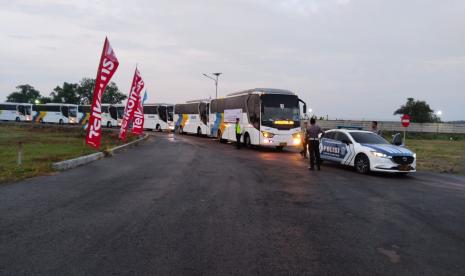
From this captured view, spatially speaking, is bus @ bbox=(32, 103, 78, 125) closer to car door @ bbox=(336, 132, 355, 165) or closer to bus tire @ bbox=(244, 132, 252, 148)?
bus tire @ bbox=(244, 132, 252, 148)

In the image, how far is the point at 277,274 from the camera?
408cm

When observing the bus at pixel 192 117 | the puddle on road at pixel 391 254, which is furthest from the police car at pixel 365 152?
the bus at pixel 192 117

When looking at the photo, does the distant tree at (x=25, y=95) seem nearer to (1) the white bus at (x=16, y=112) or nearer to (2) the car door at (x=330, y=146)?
(1) the white bus at (x=16, y=112)

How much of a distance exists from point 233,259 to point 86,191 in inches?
210

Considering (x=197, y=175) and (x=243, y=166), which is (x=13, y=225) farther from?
(x=243, y=166)

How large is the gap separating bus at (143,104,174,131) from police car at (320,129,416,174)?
3382 cm

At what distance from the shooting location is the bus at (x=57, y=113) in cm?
6278

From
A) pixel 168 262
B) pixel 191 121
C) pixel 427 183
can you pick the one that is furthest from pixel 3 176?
pixel 191 121

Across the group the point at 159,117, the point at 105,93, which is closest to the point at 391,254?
the point at 159,117

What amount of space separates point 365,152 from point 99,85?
10.5 m

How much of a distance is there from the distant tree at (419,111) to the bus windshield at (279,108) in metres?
52.7

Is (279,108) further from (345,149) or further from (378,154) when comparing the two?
(378,154)

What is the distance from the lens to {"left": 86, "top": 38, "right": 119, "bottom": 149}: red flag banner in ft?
50.6

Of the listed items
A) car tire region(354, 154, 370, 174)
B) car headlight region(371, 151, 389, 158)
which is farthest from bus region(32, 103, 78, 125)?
car headlight region(371, 151, 389, 158)
